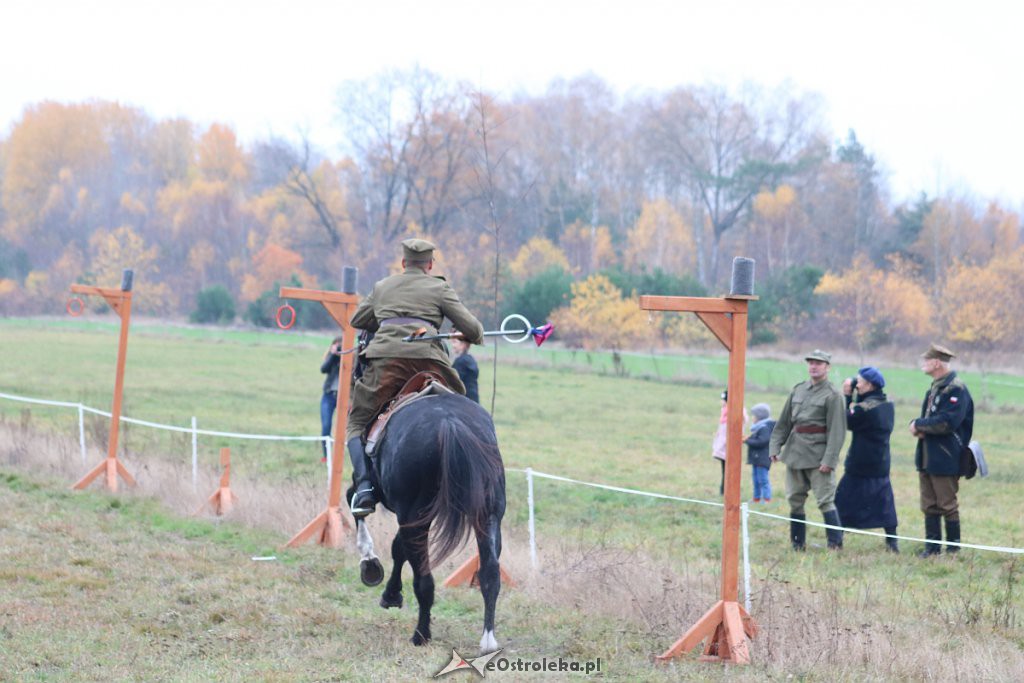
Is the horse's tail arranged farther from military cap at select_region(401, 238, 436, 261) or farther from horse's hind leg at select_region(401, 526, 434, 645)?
military cap at select_region(401, 238, 436, 261)

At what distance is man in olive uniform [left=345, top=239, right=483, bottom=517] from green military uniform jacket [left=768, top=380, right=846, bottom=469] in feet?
15.8

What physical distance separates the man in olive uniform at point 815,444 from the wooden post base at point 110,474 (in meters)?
7.42

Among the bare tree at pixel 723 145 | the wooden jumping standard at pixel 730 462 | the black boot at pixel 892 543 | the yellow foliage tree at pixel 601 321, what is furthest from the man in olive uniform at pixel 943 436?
the bare tree at pixel 723 145

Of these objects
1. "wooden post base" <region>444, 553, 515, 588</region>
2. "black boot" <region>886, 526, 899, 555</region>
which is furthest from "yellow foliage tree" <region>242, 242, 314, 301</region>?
"wooden post base" <region>444, 553, 515, 588</region>

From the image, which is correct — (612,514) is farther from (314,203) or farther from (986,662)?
(314,203)

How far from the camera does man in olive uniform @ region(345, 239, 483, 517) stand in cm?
745

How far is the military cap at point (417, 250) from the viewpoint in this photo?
7.58m

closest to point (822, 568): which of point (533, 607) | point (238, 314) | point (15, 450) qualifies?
point (533, 607)

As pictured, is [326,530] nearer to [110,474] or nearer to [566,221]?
[110,474]

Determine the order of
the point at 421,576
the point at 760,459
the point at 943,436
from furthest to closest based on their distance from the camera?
the point at 760,459 < the point at 943,436 < the point at 421,576

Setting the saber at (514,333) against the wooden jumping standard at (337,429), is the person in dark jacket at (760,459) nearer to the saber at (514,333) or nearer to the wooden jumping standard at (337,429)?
the wooden jumping standard at (337,429)

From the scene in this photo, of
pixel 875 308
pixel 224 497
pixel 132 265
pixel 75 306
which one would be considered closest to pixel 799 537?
pixel 224 497

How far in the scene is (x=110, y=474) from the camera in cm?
1302

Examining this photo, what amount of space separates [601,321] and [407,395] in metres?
41.1
